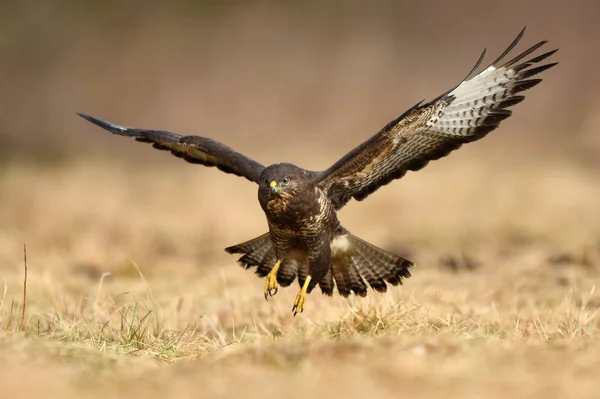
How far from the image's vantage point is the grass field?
397 centimetres

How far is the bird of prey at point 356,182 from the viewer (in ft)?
19.9

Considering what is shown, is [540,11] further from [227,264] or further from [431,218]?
[227,264]

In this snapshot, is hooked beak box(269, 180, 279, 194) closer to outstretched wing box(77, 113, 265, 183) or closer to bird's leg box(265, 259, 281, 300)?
outstretched wing box(77, 113, 265, 183)

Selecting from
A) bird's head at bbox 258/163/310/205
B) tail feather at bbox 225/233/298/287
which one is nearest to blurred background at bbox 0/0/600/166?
tail feather at bbox 225/233/298/287

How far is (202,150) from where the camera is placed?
23.4 ft

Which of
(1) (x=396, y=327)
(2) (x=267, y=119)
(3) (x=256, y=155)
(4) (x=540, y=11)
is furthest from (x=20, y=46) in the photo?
(1) (x=396, y=327)

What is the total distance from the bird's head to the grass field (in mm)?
801

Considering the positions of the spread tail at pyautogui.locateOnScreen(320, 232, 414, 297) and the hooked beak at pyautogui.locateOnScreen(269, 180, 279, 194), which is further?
the spread tail at pyautogui.locateOnScreen(320, 232, 414, 297)

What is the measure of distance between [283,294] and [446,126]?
230cm

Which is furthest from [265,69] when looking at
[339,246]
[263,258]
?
[339,246]

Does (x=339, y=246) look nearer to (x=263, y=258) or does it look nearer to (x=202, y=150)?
(x=263, y=258)

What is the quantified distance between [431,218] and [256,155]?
5259mm

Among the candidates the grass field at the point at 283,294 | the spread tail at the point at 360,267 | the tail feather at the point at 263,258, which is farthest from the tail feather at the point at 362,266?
the tail feather at the point at 263,258

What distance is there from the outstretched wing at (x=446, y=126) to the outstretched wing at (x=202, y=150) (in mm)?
648
